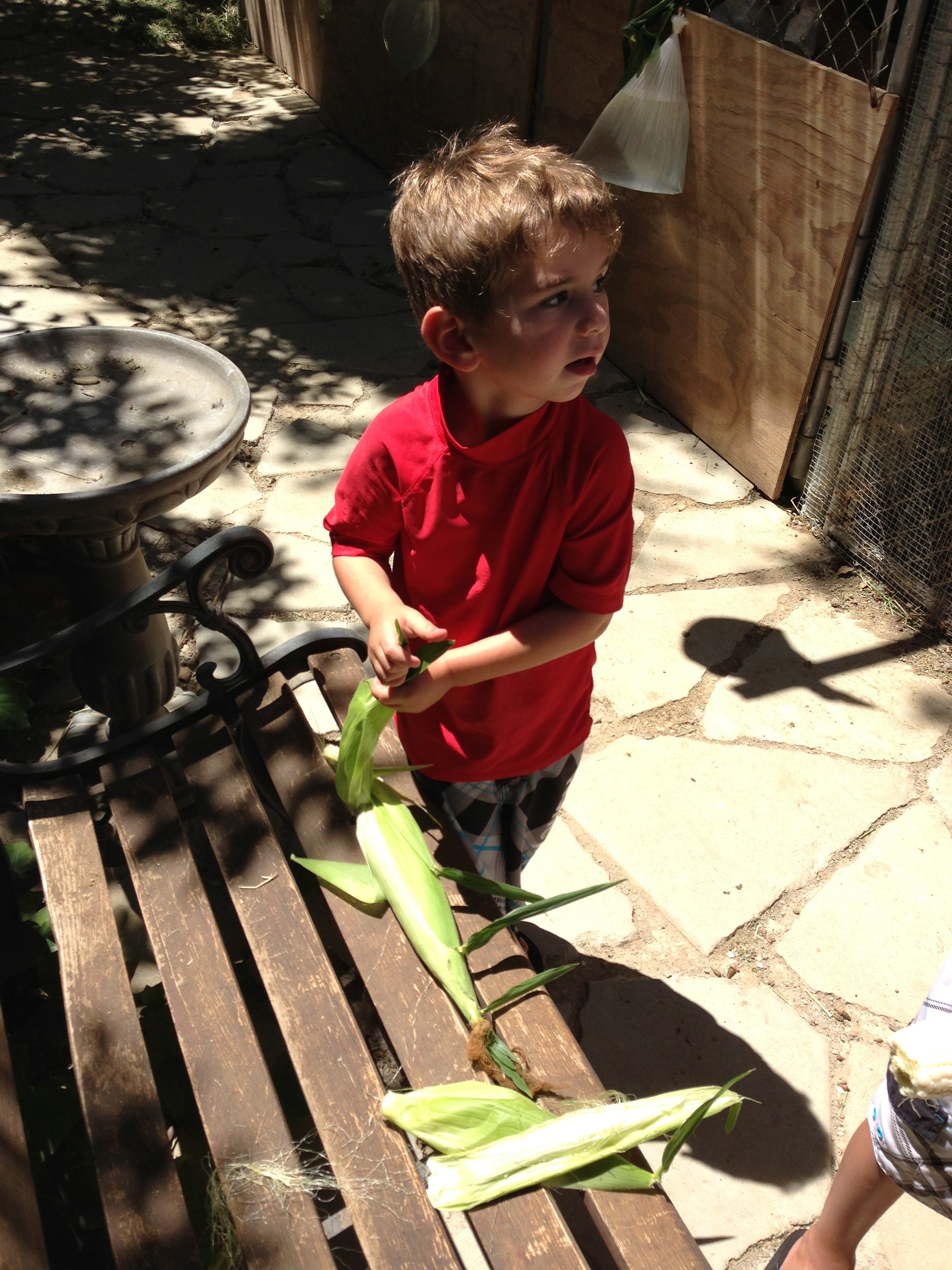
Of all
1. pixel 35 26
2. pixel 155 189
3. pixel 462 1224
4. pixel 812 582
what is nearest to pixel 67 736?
pixel 462 1224

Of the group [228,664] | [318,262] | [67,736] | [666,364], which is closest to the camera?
[67,736]

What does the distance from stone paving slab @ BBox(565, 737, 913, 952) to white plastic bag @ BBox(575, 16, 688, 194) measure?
182 cm

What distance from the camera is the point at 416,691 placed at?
1.60 m

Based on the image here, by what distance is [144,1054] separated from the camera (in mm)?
1496

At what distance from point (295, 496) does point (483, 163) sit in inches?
96.8

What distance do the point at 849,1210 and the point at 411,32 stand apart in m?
5.04

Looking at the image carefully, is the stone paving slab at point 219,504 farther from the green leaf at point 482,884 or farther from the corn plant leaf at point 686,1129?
the corn plant leaf at point 686,1129

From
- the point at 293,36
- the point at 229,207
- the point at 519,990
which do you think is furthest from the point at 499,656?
the point at 293,36

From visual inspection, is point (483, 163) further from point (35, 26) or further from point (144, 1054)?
point (35, 26)

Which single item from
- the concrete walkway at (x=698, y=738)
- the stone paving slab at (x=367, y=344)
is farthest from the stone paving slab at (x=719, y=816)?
the stone paving slab at (x=367, y=344)

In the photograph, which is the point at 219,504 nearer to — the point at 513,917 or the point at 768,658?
the point at 768,658

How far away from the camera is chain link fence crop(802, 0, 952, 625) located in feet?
9.58

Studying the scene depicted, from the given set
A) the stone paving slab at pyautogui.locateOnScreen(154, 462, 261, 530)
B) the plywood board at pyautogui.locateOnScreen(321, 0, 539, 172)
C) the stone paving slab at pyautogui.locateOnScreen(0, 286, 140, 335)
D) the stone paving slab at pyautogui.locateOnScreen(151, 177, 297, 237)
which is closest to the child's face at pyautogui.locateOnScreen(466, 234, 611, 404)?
the stone paving slab at pyautogui.locateOnScreen(154, 462, 261, 530)

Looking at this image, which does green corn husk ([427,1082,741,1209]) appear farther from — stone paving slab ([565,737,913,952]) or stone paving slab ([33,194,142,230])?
stone paving slab ([33,194,142,230])
